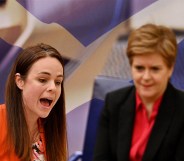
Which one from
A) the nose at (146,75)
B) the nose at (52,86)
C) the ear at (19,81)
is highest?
the ear at (19,81)

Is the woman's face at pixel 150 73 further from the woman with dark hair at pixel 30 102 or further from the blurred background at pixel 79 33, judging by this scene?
the blurred background at pixel 79 33

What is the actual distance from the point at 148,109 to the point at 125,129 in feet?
0.26

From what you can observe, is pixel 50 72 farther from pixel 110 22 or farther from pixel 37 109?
pixel 110 22

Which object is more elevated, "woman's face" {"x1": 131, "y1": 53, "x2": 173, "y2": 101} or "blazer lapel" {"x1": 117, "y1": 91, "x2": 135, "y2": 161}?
"woman's face" {"x1": 131, "y1": 53, "x2": 173, "y2": 101}

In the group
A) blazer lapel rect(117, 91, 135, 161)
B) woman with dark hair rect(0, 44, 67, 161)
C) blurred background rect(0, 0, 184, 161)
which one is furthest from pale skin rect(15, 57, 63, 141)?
blazer lapel rect(117, 91, 135, 161)

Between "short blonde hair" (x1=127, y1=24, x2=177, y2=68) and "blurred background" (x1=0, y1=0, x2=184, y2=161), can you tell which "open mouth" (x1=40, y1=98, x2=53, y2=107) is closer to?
"blurred background" (x1=0, y1=0, x2=184, y2=161)

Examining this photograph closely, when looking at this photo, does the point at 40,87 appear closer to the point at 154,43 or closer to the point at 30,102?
the point at 30,102

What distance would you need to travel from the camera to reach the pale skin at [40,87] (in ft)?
4.84

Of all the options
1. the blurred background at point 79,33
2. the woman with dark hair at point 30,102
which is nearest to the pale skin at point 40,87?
the woman with dark hair at point 30,102

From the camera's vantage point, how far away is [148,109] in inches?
36.1

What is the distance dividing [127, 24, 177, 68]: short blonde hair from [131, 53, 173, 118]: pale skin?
0.01 metres

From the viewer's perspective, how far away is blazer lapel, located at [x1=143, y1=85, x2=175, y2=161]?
900 mm

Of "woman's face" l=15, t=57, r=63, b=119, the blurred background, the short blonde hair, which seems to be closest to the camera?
the short blonde hair

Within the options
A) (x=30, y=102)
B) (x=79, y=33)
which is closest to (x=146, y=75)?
(x=30, y=102)
